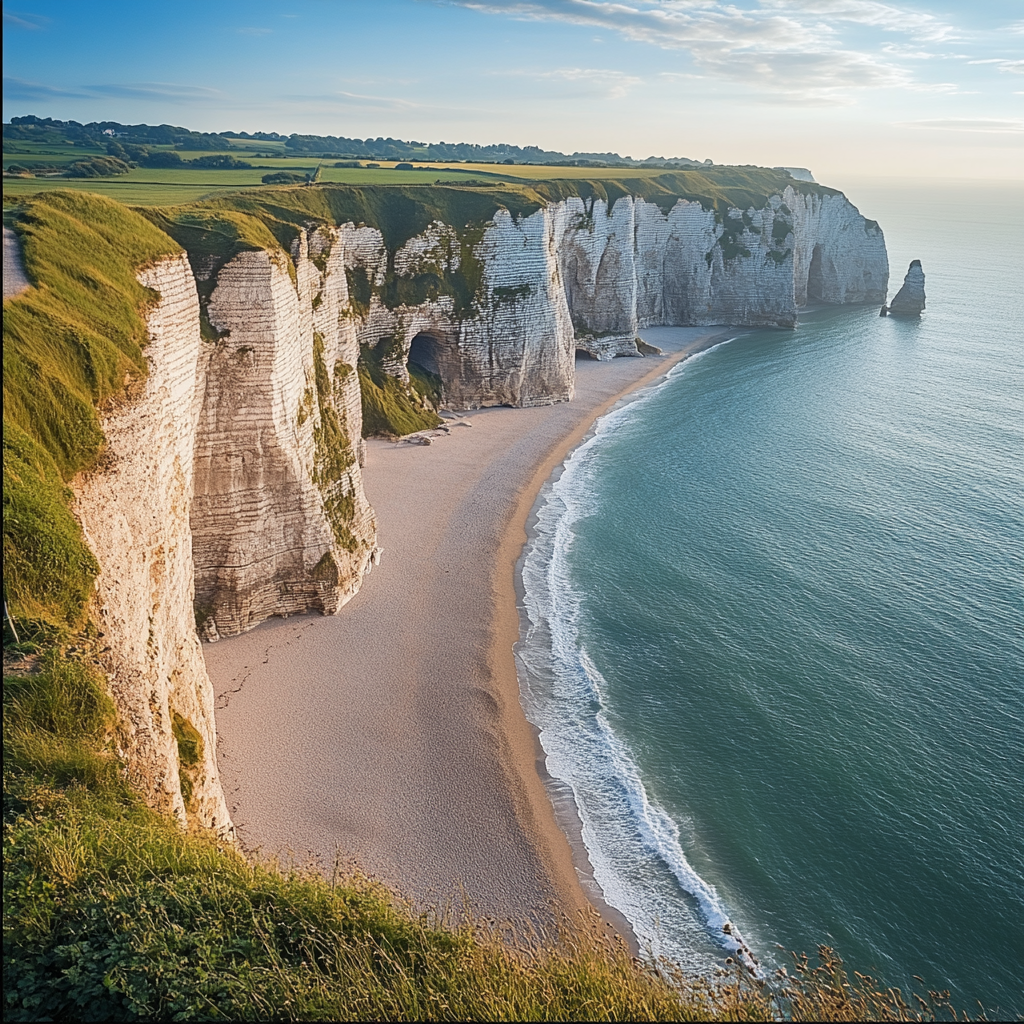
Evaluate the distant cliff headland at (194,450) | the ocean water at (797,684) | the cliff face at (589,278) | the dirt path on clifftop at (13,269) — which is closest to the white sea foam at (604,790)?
the ocean water at (797,684)

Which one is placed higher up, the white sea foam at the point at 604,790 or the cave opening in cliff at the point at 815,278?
the cave opening in cliff at the point at 815,278

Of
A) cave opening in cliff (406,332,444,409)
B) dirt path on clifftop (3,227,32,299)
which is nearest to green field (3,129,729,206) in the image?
dirt path on clifftop (3,227,32,299)

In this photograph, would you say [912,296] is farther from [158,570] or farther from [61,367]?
[61,367]

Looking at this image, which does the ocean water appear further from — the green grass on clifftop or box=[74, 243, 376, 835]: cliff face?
the green grass on clifftop

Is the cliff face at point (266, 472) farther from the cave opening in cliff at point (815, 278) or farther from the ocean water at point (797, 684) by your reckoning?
the cave opening in cliff at point (815, 278)

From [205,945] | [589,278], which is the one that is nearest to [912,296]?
[589,278]

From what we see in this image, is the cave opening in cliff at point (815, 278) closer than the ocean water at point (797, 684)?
No
